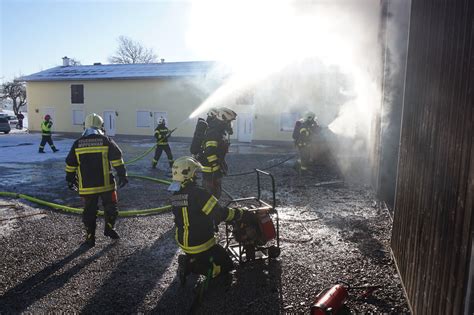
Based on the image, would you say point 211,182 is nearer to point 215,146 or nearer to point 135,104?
point 215,146

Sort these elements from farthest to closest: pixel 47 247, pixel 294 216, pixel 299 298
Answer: pixel 294 216
pixel 47 247
pixel 299 298

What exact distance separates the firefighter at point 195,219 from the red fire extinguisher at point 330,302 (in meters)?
1.16

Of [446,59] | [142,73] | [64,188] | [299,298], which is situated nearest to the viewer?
[446,59]

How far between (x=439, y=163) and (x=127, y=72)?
2557cm

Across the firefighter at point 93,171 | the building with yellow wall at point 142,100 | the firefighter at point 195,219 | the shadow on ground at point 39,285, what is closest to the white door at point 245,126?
the building with yellow wall at point 142,100

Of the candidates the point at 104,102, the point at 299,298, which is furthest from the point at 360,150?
the point at 104,102

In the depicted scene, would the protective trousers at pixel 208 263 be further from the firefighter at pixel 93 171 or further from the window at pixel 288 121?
the window at pixel 288 121

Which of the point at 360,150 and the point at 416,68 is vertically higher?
the point at 416,68

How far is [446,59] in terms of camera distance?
117 inches

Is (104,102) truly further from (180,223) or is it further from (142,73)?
(180,223)

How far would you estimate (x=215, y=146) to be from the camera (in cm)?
581

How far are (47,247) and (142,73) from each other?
2147 centimetres

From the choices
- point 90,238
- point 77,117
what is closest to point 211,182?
point 90,238

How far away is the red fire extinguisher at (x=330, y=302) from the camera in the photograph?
3.14 m
